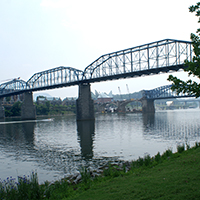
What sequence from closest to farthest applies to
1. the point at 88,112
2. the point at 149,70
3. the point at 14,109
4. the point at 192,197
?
1. the point at 192,197
2. the point at 149,70
3. the point at 88,112
4. the point at 14,109

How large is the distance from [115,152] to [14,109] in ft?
599

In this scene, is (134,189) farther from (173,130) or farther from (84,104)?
(84,104)

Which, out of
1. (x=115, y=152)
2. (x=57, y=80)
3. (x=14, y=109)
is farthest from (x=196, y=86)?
(x=14, y=109)

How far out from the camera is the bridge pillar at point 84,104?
99.3 metres

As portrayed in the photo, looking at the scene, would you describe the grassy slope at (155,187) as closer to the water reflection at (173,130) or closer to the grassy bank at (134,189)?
the grassy bank at (134,189)

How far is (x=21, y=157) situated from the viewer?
27.0 metres

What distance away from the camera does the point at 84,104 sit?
9975 centimetres

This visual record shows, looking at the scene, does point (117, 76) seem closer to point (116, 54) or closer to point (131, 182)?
point (116, 54)

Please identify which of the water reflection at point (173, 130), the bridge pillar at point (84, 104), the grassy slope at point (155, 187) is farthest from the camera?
the bridge pillar at point (84, 104)

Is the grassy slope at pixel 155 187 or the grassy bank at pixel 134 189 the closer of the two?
the grassy slope at pixel 155 187

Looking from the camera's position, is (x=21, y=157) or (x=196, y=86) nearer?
(x=196, y=86)

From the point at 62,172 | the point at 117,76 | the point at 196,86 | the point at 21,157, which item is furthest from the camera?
the point at 117,76

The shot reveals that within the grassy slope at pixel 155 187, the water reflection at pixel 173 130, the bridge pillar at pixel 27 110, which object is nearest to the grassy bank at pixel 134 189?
Answer: the grassy slope at pixel 155 187

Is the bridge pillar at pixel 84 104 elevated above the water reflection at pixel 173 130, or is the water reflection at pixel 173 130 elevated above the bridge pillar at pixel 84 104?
the bridge pillar at pixel 84 104
